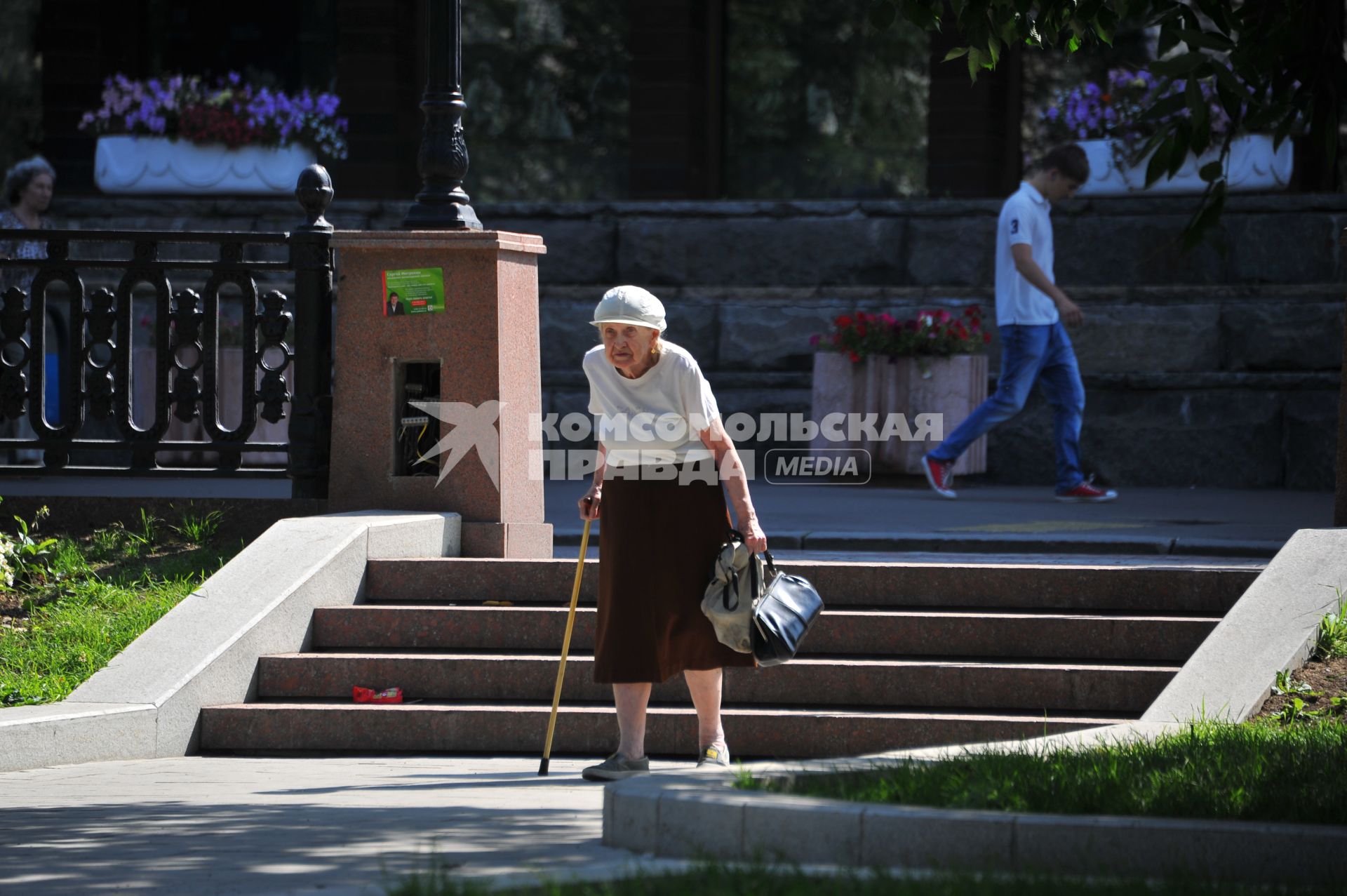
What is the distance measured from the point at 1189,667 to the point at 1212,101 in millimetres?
7959

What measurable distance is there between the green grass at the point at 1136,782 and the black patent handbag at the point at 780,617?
110 cm

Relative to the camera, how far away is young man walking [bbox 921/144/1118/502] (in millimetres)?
12406

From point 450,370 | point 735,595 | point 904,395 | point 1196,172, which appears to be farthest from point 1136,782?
point 1196,172

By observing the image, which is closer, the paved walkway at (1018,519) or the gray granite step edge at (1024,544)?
the gray granite step edge at (1024,544)

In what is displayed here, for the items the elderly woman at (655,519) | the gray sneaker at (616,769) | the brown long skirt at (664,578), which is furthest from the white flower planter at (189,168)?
the gray sneaker at (616,769)

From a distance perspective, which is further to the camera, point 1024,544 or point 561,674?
point 1024,544

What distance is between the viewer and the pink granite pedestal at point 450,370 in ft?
32.0

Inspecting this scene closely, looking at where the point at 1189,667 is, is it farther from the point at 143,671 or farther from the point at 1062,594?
the point at 143,671

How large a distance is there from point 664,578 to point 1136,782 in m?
2.19

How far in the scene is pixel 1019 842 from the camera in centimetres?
492

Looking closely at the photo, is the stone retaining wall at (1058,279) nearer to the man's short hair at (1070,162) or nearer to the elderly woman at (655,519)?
the man's short hair at (1070,162)

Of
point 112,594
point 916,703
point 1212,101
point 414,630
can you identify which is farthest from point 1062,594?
point 1212,101

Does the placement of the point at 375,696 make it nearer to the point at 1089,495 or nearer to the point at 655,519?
the point at 655,519

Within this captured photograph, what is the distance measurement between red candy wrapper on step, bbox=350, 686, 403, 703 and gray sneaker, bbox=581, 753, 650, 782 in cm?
158
